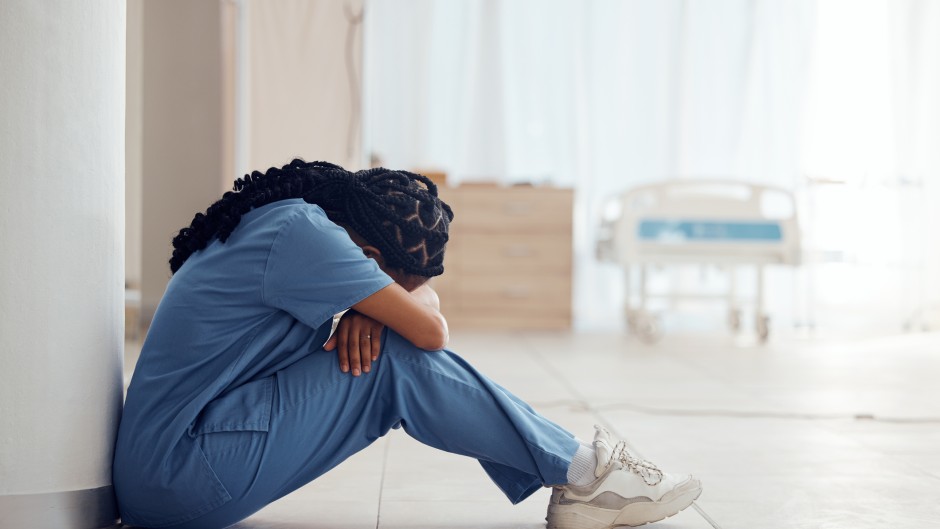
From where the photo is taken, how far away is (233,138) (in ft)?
15.1

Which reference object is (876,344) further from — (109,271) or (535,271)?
(109,271)

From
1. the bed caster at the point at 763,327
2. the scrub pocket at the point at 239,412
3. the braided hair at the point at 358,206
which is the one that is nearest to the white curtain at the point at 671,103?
the bed caster at the point at 763,327

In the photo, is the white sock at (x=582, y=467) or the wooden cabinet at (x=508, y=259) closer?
the white sock at (x=582, y=467)

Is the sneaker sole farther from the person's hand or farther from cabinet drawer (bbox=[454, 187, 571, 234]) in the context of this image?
cabinet drawer (bbox=[454, 187, 571, 234])

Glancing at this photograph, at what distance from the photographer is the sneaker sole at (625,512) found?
163 centimetres

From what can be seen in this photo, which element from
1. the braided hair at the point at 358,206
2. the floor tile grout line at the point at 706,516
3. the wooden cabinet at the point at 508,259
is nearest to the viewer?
the braided hair at the point at 358,206

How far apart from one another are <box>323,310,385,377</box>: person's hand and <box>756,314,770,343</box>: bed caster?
417 cm

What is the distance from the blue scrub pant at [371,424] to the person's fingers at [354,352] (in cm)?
2

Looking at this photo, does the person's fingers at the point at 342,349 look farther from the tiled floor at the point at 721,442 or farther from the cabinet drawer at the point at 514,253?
the cabinet drawer at the point at 514,253

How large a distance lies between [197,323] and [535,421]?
1.82ft

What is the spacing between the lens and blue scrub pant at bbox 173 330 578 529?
1479 mm

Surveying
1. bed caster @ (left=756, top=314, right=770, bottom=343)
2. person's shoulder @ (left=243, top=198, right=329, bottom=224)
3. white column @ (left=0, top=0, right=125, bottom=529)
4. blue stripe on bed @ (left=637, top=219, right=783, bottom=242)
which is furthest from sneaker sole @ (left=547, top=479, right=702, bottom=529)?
bed caster @ (left=756, top=314, right=770, bottom=343)

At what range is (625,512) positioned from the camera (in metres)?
1.65

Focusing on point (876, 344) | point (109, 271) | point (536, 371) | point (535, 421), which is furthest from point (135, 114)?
point (876, 344)
